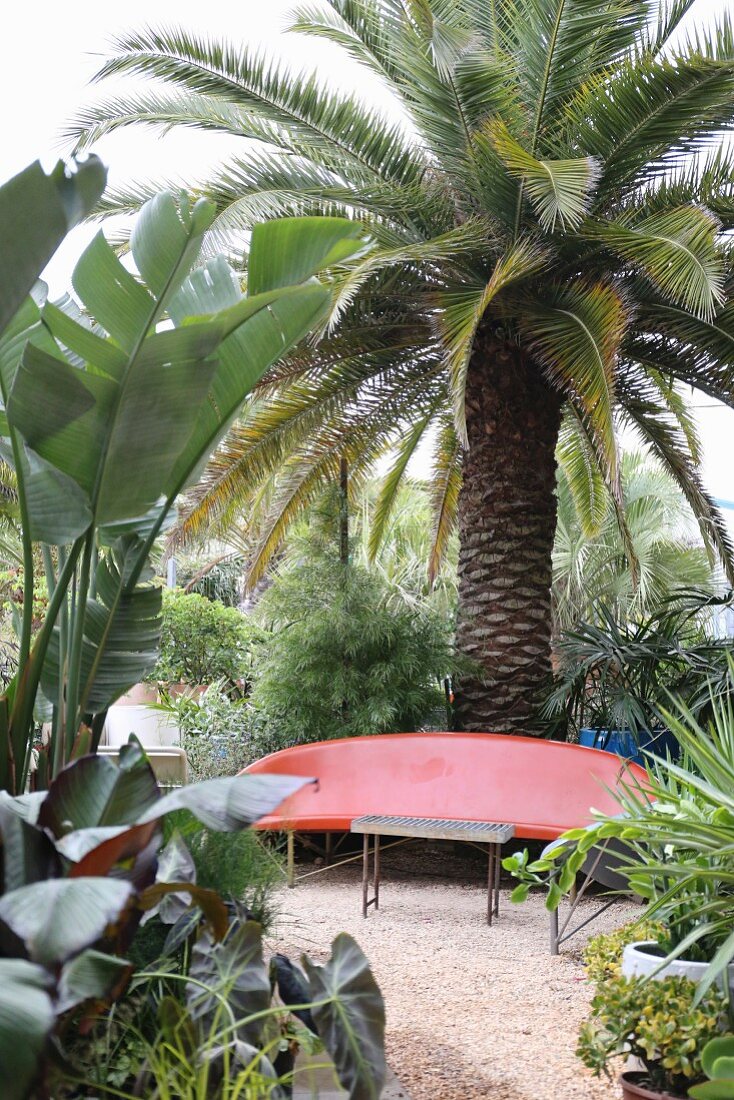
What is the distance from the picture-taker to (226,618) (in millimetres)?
11320

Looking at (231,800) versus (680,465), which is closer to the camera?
(231,800)

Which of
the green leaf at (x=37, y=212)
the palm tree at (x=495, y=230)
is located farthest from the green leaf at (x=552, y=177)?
the green leaf at (x=37, y=212)

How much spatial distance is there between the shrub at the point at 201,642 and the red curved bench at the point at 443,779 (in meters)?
4.12

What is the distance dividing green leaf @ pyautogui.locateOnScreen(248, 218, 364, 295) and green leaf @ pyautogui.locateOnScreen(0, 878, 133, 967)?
75.4 inches

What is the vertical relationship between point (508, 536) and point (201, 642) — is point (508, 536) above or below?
above

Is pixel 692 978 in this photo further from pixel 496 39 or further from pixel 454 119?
pixel 496 39

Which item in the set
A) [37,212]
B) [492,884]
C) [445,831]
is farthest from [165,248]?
[492,884]

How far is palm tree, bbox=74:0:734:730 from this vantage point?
19.9ft

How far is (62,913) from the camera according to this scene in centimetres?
166

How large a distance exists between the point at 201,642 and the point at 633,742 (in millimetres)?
5377

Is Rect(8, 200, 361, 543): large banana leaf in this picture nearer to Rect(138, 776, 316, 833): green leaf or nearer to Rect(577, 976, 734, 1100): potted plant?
Rect(138, 776, 316, 833): green leaf

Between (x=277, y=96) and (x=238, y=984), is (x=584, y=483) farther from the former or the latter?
(x=238, y=984)

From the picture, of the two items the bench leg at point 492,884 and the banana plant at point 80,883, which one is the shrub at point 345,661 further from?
the banana plant at point 80,883

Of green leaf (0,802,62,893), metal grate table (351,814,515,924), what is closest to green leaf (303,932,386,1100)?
green leaf (0,802,62,893)
